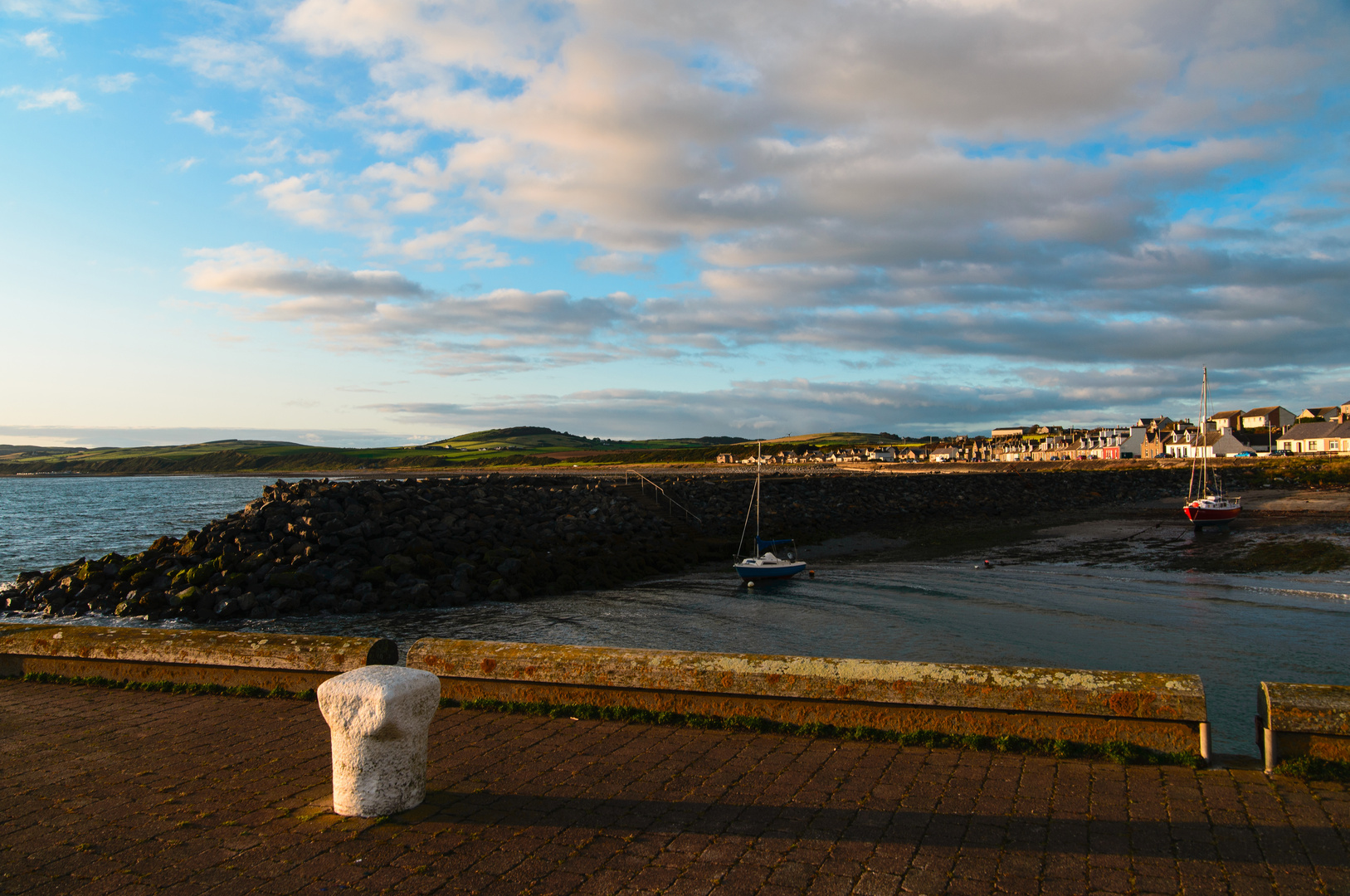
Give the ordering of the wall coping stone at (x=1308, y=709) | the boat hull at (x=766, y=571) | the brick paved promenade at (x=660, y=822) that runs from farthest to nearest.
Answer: the boat hull at (x=766, y=571) < the wall coping stone at (x=1308, y=709) < the brick paved promenade at (x=660, y=822)

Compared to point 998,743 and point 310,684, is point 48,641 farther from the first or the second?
point 998,743

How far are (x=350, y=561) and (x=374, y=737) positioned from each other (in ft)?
67.9

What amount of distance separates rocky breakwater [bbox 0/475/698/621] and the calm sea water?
3.97ft

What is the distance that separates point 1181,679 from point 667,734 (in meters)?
3.96

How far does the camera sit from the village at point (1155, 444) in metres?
104

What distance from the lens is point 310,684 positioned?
768cm

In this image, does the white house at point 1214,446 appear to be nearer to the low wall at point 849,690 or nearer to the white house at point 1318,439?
the white house at point 1318,439

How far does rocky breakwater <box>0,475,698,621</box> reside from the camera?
21.9 m

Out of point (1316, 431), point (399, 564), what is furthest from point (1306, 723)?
point (1316, 431)

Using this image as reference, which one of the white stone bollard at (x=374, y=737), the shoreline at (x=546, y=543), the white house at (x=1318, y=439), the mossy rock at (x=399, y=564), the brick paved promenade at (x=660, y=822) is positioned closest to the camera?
the brick paved promenade at (x=660, y=822)

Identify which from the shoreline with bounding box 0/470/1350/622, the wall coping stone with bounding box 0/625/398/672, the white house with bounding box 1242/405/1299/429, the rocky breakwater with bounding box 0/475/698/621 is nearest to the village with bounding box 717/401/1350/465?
the white house with bounding box 1242/405/1299/429

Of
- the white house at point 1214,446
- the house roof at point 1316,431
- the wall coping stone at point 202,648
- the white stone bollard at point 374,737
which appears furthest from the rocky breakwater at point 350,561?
the white house at point 1214,446

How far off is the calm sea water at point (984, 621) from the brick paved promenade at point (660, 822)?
5949 mm

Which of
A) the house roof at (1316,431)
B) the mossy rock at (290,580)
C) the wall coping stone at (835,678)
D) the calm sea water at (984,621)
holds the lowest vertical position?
the calm sea water at (984,621)
